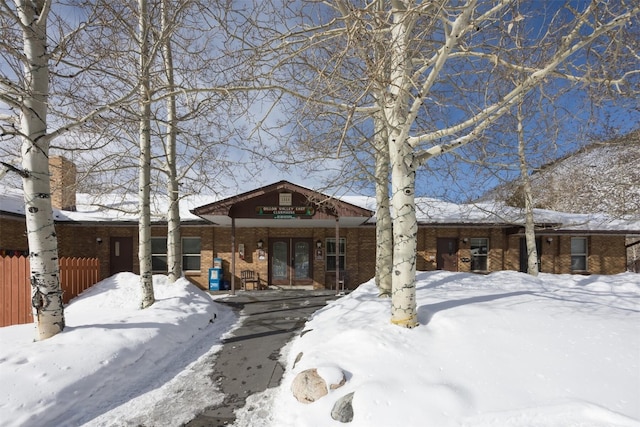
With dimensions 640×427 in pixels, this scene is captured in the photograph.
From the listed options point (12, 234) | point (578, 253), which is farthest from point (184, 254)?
point (578, 253)

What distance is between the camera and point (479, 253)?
1473cm

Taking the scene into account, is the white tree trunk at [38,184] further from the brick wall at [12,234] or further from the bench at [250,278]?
the bench at [250,278]

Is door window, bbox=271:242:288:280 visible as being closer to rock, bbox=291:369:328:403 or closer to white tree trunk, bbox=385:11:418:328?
white tree trunk, bbox=385:11:418:328

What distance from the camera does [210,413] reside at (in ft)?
12.2

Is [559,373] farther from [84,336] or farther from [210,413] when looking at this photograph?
[84,336]

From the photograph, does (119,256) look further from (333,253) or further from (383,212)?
(383,212)

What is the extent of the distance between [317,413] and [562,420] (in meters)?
2.31

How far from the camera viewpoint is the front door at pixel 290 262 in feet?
47.4

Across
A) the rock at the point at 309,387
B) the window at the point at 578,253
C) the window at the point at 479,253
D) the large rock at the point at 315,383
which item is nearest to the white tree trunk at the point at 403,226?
the large rock at the point at 315,383

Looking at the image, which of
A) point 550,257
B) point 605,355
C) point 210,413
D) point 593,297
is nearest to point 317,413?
point 210,413

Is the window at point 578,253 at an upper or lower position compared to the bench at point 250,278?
upper

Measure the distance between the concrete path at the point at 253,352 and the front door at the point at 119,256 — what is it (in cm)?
638

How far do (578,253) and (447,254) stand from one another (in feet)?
20.0

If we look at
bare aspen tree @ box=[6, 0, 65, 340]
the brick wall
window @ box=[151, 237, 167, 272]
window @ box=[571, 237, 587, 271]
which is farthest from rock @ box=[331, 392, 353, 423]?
window @ box=[571, 237, 587, 271]
